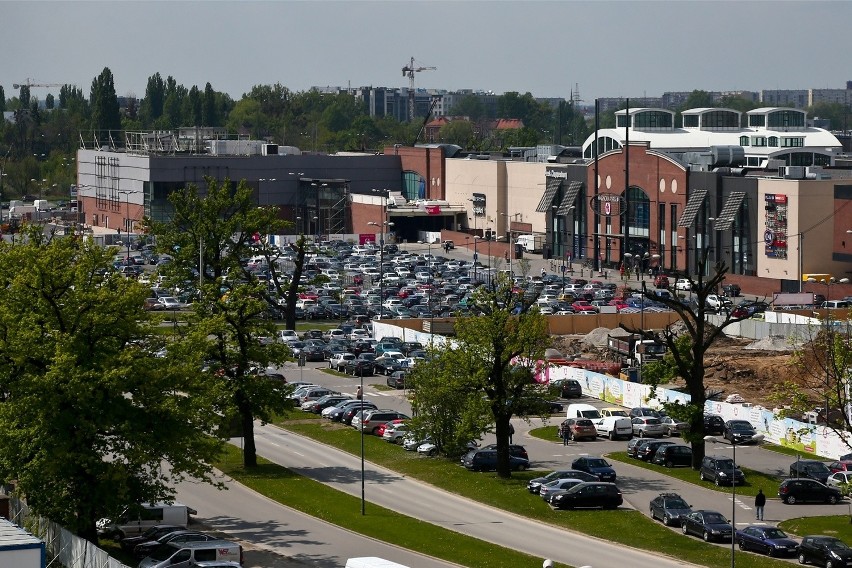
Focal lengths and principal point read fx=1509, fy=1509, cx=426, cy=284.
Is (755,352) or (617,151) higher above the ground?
(617,151)

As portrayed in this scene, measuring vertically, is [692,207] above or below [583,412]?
above

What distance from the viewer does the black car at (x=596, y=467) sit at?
5278 centimetres

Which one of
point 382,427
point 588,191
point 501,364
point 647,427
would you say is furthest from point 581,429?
point 588,191

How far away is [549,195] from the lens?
140 metres

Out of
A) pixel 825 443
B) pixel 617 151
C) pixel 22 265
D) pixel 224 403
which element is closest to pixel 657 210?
pixel 617 151

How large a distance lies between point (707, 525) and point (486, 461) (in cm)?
1267

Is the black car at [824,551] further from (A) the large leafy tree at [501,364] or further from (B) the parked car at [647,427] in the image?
(B) the parked car at [647,427]

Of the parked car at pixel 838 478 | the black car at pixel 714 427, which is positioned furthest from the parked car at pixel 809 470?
the black car at pixel 714 427

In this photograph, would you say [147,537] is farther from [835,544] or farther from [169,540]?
[835,544]

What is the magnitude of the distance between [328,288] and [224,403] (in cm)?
5947

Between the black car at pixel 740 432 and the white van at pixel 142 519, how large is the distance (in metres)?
23.8

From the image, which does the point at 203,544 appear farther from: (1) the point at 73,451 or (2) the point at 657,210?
(2) the point at 657,210

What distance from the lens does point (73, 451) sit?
133 ft

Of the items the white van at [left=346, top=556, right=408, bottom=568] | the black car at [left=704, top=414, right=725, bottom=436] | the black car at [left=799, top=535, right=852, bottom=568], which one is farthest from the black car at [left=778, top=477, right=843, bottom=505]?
the white van at [left=346, top=556, right=408, bottom=568]
